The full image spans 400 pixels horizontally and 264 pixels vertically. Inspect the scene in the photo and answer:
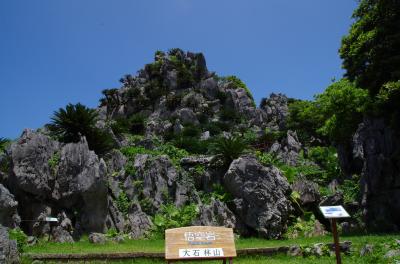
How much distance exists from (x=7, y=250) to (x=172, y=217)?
9760 millimetres

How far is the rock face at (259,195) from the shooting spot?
1830 centimetres

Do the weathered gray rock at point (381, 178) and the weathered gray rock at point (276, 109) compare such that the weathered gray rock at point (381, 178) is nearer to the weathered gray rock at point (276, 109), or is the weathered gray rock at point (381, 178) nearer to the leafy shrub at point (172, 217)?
the leafy shrub at point (172, 217)

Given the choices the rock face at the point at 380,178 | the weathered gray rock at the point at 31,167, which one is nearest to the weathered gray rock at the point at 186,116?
the weathered gray rock at the point at 31,167

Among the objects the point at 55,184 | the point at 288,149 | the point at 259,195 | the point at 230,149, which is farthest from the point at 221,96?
the point at 55,184

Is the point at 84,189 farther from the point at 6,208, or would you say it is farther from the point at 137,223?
the point at 6,208

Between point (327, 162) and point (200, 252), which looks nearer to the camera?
point (200, 252)

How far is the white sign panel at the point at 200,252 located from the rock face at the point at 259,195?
10.7 meters

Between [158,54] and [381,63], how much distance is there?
42.5 m

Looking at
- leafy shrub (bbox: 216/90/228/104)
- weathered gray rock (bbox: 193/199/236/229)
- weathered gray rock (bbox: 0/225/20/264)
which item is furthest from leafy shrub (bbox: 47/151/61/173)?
leafy shrub (bbox: 216/90/228/104)

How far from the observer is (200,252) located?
7.68 meters

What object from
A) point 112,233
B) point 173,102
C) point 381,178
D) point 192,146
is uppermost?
point 173,102

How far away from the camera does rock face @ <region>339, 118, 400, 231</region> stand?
17.5 m

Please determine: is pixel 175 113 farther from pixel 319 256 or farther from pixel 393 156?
pixel 319 256

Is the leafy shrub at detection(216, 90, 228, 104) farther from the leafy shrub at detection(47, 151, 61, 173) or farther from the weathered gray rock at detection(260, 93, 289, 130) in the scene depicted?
the leafy shrub at detection(47, 151, 61, 173)
